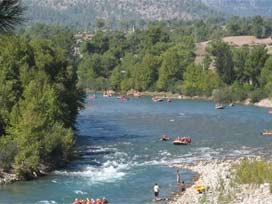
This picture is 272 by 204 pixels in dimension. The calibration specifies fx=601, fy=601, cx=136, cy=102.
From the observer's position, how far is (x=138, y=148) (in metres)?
58.4

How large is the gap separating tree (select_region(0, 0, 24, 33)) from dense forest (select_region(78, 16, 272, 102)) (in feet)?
347

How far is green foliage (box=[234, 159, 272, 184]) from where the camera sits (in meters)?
39.4

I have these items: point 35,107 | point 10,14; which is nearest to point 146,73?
point 35,107

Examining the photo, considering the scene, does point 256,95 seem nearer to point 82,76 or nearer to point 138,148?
point 82,76

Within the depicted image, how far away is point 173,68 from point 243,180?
102610 millimetres

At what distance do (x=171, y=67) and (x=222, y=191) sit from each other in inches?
4089

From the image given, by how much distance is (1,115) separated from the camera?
53.5 meters

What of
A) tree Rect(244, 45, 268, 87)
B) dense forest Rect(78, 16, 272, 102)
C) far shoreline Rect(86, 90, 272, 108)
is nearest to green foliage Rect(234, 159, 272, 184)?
far shoreline Rect(86, 90, 272, 108)

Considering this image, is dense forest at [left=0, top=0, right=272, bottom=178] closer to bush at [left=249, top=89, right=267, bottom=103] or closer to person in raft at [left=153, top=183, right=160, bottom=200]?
bush at [left=249, top=89, right=267, bottom=103]

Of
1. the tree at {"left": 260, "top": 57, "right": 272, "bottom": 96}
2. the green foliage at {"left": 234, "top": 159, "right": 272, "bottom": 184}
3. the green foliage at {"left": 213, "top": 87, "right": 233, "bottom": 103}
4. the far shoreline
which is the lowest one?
the far shoreline

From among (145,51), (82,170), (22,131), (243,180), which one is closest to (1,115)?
(22,131)

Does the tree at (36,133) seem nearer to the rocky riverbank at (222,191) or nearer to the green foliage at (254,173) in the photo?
the rocky riverbank at (222,191)

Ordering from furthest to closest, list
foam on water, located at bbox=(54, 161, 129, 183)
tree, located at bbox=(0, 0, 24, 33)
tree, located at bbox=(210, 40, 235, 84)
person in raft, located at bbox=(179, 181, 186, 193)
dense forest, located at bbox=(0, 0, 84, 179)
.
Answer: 1. tree, located at bbox=(210, 40, 235, 84)
2. dense forest, located at bbox=(0, 0, 84, 179)
3. foam on water, located at bbox=(54, 161, 129, 183)
4. person in raft, located at bbox=(179, 181, 186, 193)
5. tree, located at bbox=(0, 0, 24, 33)

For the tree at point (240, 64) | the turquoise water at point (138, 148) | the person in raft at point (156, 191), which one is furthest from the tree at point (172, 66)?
the person in raft at point (156, 191)
